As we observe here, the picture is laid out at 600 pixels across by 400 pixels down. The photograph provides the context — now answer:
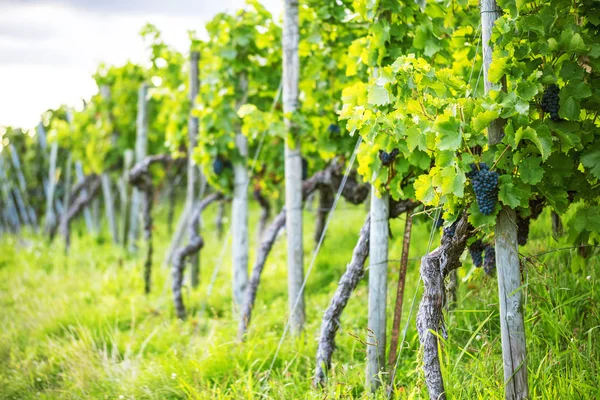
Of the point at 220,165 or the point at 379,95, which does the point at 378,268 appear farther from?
the point at 220,165

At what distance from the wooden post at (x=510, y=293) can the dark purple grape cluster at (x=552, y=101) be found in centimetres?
27

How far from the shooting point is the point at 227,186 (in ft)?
20.2

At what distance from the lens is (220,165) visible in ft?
19.7

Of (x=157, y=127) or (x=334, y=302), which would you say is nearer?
(x=334, y=302)

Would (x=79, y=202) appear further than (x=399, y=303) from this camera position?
Yes

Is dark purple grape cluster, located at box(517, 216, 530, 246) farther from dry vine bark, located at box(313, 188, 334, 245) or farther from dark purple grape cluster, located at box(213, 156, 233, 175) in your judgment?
dark purple grape cluster, located at box(213, 156, 233, 175)

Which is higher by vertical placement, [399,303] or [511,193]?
[511,193]

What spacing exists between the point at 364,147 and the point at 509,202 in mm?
1157

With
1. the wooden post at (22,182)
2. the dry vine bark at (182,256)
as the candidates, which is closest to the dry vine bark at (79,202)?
the wooden post at (22,182)

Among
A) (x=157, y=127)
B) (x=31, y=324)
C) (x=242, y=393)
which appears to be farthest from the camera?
(x=157, y=127)

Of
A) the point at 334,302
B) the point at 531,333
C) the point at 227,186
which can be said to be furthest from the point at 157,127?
Answer: the point at 531,333

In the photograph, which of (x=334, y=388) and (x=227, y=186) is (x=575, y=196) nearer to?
(x=334, y=388)

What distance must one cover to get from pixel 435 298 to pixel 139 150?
695 centimetres

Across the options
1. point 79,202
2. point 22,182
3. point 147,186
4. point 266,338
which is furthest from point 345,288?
point 22,182
